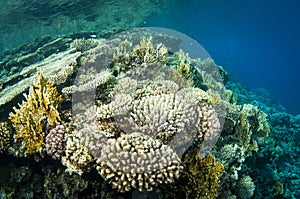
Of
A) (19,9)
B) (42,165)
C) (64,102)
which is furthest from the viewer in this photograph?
(19,9)

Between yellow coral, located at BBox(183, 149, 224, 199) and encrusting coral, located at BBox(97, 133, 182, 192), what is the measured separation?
675 mm

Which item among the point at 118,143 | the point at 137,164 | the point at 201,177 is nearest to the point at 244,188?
the point at 201,177

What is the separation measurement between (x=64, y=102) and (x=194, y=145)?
109 inches

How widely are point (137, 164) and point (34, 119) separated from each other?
2175 millimetres

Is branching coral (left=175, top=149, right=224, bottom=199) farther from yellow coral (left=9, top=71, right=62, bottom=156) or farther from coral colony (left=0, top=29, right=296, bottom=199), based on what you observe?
yellow coral (left=9, top=71, right=62, bottom=156)

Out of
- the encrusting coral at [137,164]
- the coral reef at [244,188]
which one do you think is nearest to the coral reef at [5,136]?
the encrusting coral at [137,164]

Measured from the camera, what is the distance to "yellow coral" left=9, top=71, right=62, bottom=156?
13.4ft

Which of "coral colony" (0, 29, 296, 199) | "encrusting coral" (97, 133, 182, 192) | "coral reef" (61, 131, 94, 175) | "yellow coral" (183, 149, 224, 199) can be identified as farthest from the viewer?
"yellow coral" (183, 149, 224, 199)

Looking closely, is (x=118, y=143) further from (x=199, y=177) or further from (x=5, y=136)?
(x=5, y=136)

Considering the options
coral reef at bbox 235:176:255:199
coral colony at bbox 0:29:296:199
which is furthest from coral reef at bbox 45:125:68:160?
coral reef at bbox 235:176:255:199

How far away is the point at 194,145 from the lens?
4.10 meters

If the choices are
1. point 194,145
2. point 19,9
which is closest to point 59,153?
point 194,145

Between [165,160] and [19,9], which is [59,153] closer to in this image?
[165,160]

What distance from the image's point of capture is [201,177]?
3.89 metres
